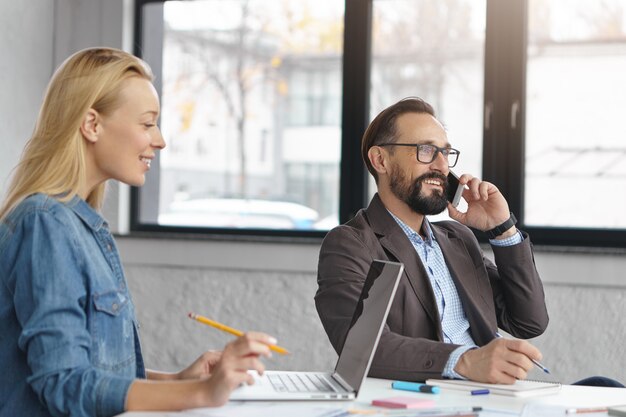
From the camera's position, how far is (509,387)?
192 centimetres

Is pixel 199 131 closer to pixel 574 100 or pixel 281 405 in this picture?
pixel 574 100

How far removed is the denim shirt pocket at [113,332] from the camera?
65.8 inches

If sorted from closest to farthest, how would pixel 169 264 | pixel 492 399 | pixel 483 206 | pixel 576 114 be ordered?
pixel 492 399
pixel 483 206
pixel 576 114
pixel 169 264

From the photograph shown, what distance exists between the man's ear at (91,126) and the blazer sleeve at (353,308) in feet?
2.65

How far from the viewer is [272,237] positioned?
4.46m

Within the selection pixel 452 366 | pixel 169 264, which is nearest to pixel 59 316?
pixel 452 366

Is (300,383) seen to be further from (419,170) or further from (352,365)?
(419,170)

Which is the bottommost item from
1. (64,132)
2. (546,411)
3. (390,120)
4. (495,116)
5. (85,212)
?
(546,411)

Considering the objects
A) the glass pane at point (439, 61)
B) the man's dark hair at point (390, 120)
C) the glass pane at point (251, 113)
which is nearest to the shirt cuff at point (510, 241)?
the man's dark hair at point (390, 120)

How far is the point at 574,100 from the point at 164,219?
2.10 m

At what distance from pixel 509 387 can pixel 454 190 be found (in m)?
0.95

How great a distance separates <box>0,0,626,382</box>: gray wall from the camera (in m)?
4.28

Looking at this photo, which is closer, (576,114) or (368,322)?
(368,322)

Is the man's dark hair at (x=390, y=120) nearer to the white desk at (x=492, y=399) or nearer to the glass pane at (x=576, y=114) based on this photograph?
the white desk at (x=492, y=399)
